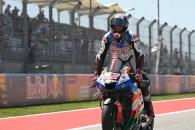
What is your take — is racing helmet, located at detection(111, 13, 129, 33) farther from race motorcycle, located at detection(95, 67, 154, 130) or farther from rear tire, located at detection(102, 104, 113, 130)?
rear tire, located at detection(102, 104, 113, 130)

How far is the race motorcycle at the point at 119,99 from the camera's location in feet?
23.2

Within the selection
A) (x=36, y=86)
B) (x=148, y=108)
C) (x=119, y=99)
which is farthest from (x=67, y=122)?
(x=36, y=86)

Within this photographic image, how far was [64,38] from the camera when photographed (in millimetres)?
20734

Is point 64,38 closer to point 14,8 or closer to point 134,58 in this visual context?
point 14,8

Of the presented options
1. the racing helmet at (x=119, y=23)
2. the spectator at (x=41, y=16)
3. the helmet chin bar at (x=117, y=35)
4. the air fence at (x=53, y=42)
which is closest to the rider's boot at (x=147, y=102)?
the helmet chin bar at (x=117, y=35)

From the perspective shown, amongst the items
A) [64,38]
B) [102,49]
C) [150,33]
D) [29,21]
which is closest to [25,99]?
[29,21]

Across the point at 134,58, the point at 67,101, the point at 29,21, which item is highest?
the point at 29,21

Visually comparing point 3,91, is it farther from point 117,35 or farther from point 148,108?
point 117,35

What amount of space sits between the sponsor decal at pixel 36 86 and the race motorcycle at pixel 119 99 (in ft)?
32.8

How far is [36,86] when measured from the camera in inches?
695

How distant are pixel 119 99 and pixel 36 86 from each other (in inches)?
416

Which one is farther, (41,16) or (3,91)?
(41,16)

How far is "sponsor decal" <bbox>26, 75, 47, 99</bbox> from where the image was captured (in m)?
17.3

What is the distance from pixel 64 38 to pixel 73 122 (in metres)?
8.80
